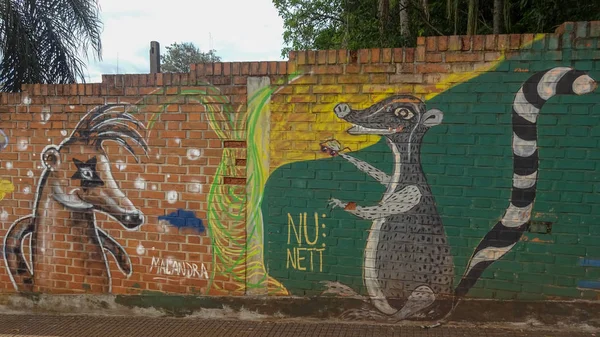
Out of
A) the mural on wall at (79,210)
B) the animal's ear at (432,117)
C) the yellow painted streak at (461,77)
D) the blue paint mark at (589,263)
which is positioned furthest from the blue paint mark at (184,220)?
the blue paint mark at (589,263)

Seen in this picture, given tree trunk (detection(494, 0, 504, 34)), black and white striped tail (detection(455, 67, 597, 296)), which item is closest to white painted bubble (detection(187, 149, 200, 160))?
black and white striped tail (detection(455, 67, 597, 296))

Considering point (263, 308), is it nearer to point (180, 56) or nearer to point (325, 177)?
point (325, 177)

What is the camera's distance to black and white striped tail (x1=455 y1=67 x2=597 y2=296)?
352 cm

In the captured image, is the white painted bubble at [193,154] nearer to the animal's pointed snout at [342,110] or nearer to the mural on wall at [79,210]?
the mural on wall at [79,210]

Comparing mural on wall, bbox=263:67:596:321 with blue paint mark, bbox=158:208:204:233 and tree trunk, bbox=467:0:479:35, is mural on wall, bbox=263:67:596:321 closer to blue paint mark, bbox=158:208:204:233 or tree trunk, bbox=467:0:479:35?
blue paint mark, bbox=158:208:204:233

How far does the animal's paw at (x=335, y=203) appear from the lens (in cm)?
396

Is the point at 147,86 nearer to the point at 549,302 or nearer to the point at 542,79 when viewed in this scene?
the point at 542,79

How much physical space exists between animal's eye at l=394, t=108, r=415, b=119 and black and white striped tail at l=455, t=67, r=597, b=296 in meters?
0.82

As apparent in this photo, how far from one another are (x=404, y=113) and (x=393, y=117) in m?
0.10

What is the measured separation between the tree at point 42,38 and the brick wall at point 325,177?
1.97m

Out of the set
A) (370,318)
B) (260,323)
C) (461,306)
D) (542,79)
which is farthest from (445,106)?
(260,323)

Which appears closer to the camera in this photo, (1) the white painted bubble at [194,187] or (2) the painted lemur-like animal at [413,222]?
(2) the painted lemur-like animal at [413,222]


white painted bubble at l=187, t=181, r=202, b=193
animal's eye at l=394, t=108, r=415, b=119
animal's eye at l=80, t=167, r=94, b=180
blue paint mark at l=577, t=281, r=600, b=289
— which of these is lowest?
blue paint mark at l=577, t=281, r=600, b=289

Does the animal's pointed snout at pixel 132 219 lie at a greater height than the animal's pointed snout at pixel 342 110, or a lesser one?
lesser
